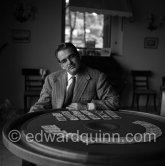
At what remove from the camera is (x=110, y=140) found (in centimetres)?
131

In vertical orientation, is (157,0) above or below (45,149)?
above

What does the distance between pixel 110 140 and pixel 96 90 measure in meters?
1.13

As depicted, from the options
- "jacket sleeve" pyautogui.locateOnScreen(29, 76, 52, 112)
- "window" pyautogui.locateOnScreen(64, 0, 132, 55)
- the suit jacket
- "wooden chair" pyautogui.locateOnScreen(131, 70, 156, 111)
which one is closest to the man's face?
the suit jacket

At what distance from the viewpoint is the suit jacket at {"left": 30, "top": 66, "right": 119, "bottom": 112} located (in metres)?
2.33

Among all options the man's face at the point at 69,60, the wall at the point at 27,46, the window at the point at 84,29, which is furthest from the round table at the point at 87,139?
the window at the point at 84,29

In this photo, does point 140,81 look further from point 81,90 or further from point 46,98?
point 46,98

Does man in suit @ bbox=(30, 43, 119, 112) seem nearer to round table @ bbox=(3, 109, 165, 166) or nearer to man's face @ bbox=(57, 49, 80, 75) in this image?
man's face @ bbox=(57, 49, 80, 75)

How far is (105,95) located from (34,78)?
3908mm

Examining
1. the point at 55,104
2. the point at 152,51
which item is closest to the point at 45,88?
A: the point at 55,104

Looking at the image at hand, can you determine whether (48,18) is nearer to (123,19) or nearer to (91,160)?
(123,19)

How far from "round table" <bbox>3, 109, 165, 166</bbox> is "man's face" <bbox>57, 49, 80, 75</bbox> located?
546mm

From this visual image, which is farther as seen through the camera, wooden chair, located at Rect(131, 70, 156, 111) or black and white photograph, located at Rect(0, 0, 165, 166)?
wooden chair, located at Rect(131, 70, 156, 111)

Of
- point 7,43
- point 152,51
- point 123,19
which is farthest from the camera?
point 152,51

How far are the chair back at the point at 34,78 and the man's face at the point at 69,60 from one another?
3604 mm
